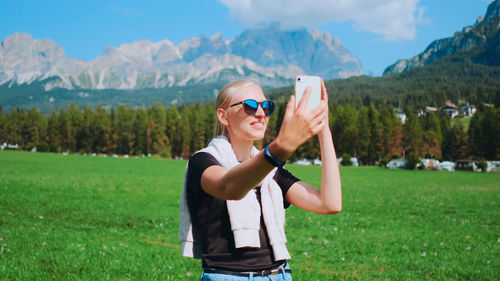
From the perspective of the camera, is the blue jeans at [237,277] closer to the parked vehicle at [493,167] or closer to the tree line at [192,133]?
the parked vehicle at [493,167]

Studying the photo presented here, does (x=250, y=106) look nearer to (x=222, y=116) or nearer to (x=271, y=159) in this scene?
(x=222, y=116)

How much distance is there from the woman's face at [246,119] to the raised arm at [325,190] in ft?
1.31

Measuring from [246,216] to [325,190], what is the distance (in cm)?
59

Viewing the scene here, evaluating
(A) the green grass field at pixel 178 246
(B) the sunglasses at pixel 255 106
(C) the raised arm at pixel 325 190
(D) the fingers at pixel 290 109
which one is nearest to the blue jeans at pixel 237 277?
(C) the raised arm at pixel 325 190

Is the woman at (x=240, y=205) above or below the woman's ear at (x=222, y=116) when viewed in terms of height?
below

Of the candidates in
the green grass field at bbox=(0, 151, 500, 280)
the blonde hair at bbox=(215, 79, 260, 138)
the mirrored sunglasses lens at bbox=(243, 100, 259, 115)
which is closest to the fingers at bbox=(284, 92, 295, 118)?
the mirrored sunglasses lens at bbox=(243, 100, 259, 115)

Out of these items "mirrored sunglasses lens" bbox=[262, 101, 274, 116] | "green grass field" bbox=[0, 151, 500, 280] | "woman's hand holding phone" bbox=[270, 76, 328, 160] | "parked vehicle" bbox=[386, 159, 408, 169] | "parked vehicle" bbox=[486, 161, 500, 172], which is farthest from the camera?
"parked vehicle" bbox=[386, 159, 408, 169]

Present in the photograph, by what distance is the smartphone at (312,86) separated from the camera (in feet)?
5.75

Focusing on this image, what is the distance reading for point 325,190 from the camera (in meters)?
2.69

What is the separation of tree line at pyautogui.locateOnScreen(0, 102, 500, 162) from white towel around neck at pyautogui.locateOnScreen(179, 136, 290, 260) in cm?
9751

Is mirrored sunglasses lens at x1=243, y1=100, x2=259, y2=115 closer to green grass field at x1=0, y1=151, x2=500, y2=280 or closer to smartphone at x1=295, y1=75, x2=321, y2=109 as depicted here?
smartphone at x1=295, y1=75, x2=321, y2=109

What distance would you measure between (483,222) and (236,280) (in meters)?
16.7

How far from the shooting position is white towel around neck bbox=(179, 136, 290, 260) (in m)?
2.46

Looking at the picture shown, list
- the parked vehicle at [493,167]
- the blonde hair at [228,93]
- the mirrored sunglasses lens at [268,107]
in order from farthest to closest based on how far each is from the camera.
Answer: the parked vehicle at [493,167], the blonde hair at [228,93], the mirrored sunglasses lens at [268,107]
